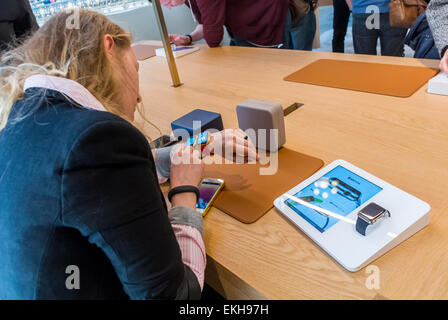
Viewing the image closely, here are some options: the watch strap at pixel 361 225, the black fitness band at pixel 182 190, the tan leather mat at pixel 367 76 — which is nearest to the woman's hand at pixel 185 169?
the black fitness band at pixel 182 190

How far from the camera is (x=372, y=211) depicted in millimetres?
563

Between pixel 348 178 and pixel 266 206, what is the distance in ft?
0.58

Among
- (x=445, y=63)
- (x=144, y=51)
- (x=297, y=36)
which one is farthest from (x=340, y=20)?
(x=445, y=63)

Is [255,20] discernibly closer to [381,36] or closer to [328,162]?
[381,36]

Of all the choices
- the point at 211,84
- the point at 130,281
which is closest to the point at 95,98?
the point at 130,281

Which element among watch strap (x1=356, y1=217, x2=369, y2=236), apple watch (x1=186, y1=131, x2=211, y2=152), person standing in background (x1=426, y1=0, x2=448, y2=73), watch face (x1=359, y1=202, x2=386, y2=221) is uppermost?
person standing in background (x1=426, y1=0, x2=448, y2=73)

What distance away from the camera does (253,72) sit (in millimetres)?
1472

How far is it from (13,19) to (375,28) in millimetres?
1846

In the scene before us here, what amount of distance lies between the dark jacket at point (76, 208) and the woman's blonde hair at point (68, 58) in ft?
0.27

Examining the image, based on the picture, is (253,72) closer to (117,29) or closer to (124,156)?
(117,29)

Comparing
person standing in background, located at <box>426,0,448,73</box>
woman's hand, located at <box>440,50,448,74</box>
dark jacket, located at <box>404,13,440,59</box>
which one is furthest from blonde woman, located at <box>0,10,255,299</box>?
dark jacket, located at <box>404,13,440,59</box>

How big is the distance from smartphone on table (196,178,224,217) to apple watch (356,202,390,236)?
31 cm

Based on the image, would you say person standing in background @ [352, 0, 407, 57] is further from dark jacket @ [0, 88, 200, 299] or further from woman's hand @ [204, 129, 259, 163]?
dark jacket @ [0, 88, 200, 299]

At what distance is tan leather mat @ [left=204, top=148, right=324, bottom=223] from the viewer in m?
0.70
